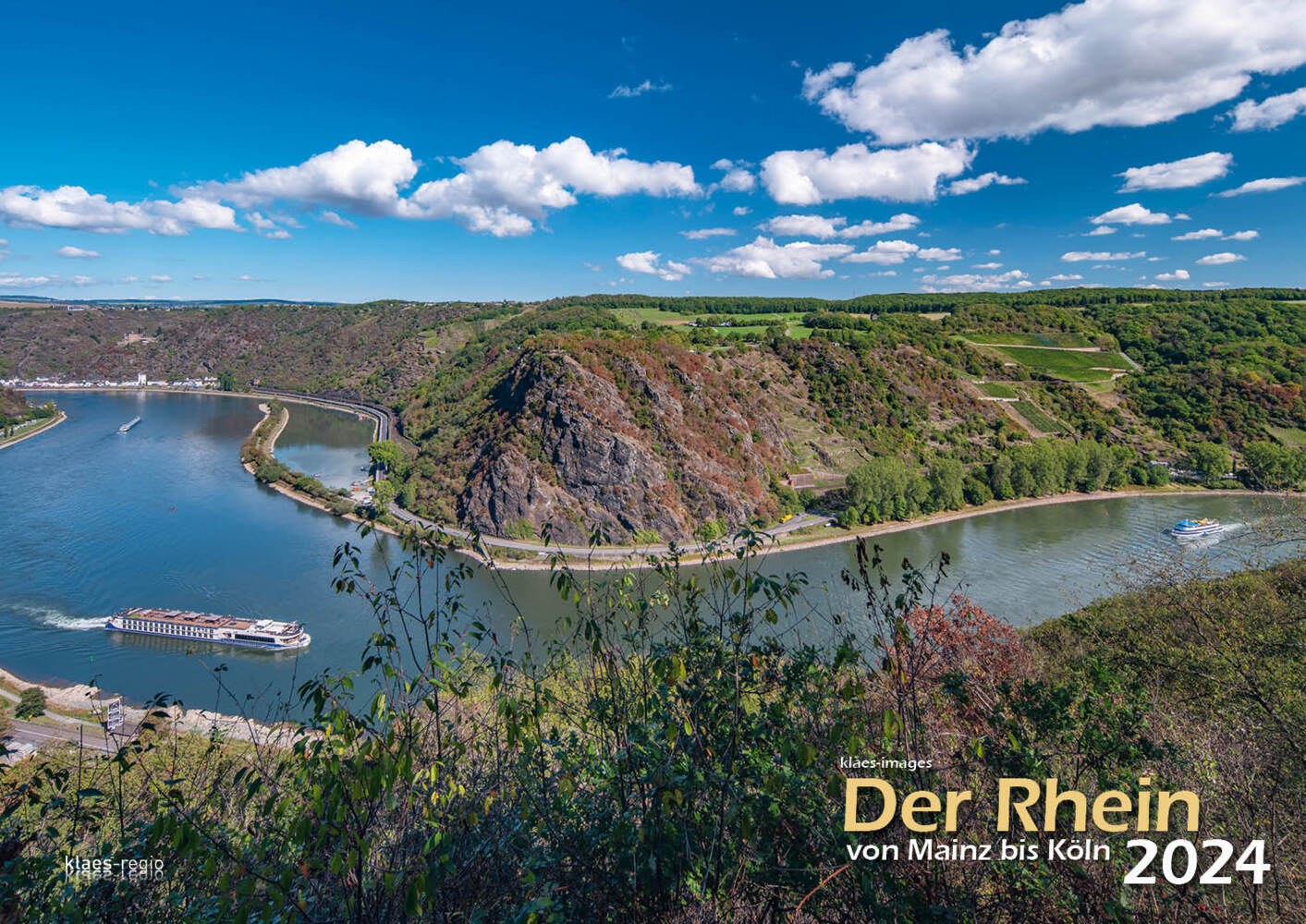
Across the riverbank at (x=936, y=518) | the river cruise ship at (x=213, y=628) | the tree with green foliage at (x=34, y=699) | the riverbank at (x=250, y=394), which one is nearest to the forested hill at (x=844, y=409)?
the riverbank at (x=936, y=518)

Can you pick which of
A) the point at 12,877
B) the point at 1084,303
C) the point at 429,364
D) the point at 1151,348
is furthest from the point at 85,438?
the point at 1084,303

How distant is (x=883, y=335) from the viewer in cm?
5919

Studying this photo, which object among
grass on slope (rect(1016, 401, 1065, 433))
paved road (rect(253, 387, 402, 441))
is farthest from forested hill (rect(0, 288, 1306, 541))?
paved road (rect(253, 387, 402, 441))

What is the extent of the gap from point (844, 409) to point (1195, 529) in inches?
977

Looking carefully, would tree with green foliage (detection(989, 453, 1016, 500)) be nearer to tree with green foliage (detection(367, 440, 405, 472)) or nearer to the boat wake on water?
tree with green foliage (detection(367, 440, 405, 472))

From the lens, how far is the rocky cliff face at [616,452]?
113 ft

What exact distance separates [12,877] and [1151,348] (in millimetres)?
85691

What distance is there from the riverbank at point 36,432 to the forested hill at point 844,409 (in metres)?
34.1

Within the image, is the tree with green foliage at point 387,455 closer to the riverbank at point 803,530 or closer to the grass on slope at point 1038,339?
the riverbank at point 803,530

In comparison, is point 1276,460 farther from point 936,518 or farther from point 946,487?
point 936,518

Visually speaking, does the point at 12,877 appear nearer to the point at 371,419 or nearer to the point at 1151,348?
the point at 371,419

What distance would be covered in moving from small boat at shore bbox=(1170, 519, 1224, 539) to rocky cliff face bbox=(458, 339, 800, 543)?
22.1m

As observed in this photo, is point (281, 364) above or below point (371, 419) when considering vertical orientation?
above

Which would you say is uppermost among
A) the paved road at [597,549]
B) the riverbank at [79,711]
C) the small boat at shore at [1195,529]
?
the small boat at shore at [1195,529]
